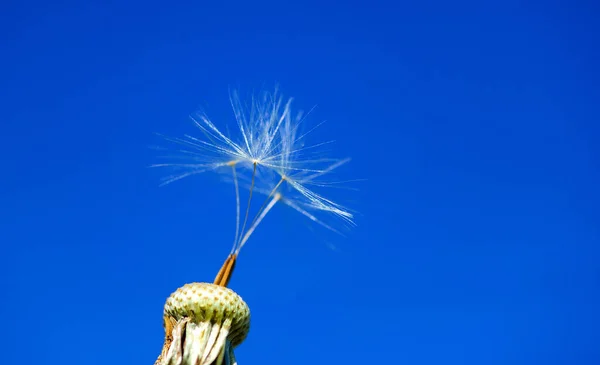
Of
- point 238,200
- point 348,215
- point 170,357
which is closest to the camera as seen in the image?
point 170,357

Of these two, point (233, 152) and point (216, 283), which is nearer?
point (216, 283)

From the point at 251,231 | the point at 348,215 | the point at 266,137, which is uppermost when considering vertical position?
the point at 266,137

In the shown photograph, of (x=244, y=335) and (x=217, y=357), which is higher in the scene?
(x=244, y=335)

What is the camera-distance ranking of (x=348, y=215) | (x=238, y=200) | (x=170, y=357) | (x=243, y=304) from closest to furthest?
(x=170, y=357)
(x=243, y=304)
(x=238, y=200)
(x=348, y=215)

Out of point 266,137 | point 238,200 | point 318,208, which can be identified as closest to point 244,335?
point 238,200

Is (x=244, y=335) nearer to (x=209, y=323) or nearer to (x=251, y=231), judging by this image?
(x=209, y=323)

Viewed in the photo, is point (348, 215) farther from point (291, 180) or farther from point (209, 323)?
point (209, 323)
